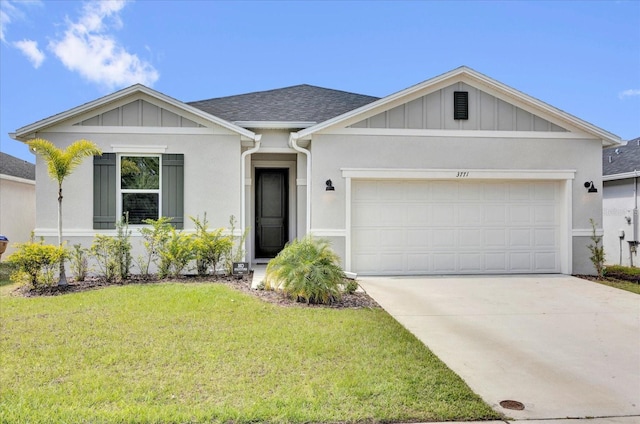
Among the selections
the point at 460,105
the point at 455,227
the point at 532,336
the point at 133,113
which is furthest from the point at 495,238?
the point at 133,113

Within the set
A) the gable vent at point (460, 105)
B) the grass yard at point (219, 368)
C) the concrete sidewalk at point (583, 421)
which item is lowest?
the concrete sidewalk at point (583, 421)

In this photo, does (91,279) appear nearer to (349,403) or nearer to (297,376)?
(297,376)

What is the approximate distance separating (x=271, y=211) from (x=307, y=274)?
17.8 feet

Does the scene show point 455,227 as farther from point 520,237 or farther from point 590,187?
point 590,187

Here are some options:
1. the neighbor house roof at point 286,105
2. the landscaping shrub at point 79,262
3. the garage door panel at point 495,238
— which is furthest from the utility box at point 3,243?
the garage door panel at point 495,238

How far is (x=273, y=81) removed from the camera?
53.2 feet

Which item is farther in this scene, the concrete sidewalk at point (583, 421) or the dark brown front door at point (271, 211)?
the dark brown front door at point (271, 211)

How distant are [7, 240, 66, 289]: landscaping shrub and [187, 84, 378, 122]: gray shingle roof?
4825 millimetres

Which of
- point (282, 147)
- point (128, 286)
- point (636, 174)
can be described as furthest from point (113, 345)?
point (636, 174)

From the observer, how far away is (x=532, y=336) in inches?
230

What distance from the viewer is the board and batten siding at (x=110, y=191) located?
9.91 meters

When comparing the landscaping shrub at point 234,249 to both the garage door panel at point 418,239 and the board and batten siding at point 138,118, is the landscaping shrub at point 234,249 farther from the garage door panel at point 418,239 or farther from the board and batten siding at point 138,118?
the garage door panel at point 418,239

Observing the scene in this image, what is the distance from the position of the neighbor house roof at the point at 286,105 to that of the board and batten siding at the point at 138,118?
137 cm

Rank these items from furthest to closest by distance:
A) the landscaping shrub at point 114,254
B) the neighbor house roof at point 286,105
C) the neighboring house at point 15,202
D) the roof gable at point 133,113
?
the neighboring house at point 15,202, the neighbor house roof at point 286,105, the roof gable at point 133,113, the landscaping shrub at point 114,254
